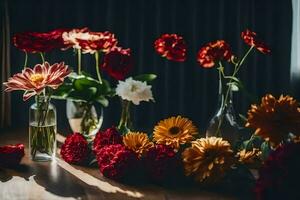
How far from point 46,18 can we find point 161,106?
632 mm

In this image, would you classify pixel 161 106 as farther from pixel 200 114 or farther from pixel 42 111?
pixel 42 111

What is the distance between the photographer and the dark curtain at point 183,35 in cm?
272

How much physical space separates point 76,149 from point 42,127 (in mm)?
105

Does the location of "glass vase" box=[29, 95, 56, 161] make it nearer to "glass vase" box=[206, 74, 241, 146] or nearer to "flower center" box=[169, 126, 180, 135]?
"flower center" box=[169, 126, 180, 135]

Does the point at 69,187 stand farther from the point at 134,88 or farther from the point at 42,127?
the point at 134,88

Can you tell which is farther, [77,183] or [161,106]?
[161,106]

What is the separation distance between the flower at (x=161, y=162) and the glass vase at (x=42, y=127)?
310 mm

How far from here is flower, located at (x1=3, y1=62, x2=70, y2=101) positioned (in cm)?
159

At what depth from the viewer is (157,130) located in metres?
1.60

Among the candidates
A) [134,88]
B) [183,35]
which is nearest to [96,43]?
[134,88]

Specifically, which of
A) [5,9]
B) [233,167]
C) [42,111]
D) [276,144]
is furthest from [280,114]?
[5,9]

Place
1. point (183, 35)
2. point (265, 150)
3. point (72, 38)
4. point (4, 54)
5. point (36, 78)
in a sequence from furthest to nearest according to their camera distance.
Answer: point (183, 35) → point (4, 54) → point (72, 38) → point (36, 78) → point (265, 150)

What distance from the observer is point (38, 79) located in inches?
63.6

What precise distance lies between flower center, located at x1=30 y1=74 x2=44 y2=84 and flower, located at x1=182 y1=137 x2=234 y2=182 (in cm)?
43
